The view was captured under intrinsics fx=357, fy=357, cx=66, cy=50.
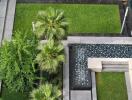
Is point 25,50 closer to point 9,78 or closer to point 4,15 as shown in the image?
point 9,78

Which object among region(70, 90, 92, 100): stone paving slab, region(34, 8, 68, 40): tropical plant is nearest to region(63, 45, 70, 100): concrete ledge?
region(70, 90, 92, 100): stone paving slab

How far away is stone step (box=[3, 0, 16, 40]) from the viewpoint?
3687 cm

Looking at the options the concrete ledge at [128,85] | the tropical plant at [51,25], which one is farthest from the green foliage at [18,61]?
the concrete ledge at [128,85]

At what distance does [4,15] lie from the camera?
126 ft

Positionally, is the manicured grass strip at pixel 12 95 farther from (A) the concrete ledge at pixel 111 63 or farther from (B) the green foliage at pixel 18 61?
(A) the concrete ledge at pixel 111 63

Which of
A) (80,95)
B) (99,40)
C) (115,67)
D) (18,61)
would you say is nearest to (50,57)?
(18,61)

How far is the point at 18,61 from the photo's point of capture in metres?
30.8

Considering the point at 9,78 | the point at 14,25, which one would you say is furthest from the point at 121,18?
the point at 9,78

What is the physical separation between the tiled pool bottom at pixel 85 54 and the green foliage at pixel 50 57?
320cm

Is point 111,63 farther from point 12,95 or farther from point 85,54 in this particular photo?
point 12,95

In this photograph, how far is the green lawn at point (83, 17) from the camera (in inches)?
1489

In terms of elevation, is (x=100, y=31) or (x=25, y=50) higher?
(x=100, y=31)

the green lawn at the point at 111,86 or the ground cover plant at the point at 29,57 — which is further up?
the ground cover plant at the point at 29,57

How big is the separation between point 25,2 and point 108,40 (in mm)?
10487
